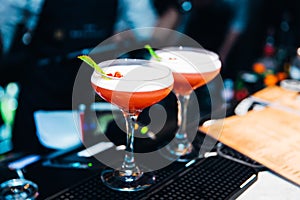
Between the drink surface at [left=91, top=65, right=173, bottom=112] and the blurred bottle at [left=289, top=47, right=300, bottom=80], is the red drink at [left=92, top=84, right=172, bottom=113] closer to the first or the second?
the drink surface at [left=91, top=65, right=173, bottom=112]

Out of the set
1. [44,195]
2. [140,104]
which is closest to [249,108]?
[140,104]

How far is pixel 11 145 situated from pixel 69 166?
152 cm

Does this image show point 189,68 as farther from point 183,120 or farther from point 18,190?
point 18,190

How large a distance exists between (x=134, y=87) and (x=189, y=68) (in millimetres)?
302

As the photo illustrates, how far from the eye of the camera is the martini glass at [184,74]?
123cm

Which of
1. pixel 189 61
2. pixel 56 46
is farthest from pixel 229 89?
pixel 189 61

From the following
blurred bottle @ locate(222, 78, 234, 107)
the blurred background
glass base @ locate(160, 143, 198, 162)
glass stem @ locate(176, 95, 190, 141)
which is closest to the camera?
glass base @ locate(160, 143, 198, 162)

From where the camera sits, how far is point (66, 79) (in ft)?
8.48

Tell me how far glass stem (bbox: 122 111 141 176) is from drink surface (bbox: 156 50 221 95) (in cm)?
22

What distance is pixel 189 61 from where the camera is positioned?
1.26m

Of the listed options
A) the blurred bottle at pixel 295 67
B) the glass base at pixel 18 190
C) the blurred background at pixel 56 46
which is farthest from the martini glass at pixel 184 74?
the blurred bottle at pixel 295 67

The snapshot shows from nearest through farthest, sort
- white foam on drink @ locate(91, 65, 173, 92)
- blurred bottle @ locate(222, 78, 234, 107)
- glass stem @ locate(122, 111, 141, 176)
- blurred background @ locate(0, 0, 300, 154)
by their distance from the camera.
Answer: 1. white foam on drink @ locate(91, 65, 173, 92)
2. glass stem @ locate(122, 111, 141, 176)
3. blurred background @ locate(0, 0, 300, 154)
4. blurred bottle @ locate(222, 78, 234, 107)

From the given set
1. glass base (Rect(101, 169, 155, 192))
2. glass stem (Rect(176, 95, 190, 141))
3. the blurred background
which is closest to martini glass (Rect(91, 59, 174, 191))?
glass base (Rect(101, 169, 155, 192))

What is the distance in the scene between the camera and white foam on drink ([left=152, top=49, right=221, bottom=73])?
1.22 metres
